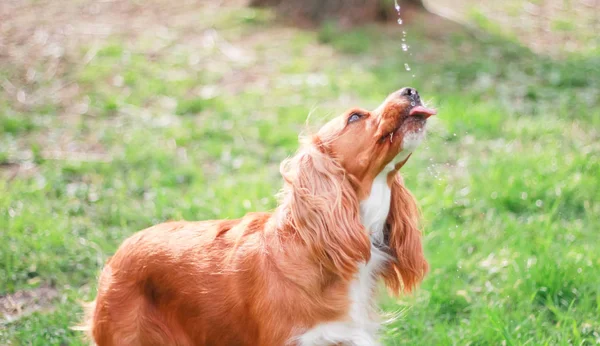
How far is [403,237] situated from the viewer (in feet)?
11.3

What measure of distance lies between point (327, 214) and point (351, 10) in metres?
6.18

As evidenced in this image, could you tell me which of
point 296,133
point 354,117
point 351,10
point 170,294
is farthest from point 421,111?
point 351,10

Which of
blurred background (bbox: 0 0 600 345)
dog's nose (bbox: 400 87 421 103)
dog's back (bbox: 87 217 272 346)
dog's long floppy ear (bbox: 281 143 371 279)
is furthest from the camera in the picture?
blurred background (bbox: 0 0 600 345)

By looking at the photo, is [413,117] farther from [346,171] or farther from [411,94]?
[346,171]

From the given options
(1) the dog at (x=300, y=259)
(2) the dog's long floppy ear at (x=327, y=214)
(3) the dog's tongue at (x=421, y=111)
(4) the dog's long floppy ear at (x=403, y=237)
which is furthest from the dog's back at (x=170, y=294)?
(3) the dog's tongue at (x=421, y=111)

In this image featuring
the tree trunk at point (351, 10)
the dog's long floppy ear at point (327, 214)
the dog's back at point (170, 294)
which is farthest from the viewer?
the tree trunk at point (351, 10)

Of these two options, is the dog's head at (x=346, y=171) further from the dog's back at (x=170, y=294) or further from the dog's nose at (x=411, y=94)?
the dog's back at (x=170, y=294)

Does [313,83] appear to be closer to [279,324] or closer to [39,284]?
[39,284]

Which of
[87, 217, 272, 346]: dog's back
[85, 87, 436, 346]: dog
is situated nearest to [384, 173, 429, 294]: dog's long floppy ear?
[85, 87, 436, 346]: dog

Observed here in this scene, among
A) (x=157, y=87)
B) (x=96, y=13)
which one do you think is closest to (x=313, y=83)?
(x=157, y=87)

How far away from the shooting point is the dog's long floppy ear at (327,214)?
3100mm

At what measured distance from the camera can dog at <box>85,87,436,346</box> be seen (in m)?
3.12

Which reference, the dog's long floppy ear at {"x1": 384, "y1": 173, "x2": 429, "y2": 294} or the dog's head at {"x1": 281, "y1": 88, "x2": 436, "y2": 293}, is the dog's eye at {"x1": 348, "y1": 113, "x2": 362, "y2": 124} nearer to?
the dog's head at {"x1": 281, "y1": 88, "x2": 436, "y2": 293}

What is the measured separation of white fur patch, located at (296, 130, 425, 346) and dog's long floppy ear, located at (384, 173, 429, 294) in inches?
2.0
